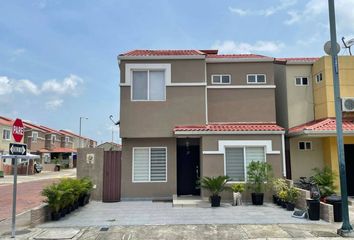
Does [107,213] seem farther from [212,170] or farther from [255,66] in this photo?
[255,66]

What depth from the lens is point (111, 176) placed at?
15.9 meters

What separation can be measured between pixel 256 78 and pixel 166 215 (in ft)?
28.7

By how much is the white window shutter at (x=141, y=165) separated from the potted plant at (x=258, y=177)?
5.00 metres

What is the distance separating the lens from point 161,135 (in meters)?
15.9

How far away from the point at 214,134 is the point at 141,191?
459 cm

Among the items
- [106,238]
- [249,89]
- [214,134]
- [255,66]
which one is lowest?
[106,238]

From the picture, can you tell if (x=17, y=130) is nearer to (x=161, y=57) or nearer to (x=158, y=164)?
(x=158, y=164)

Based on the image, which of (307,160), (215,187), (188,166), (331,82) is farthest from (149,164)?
(331,82)

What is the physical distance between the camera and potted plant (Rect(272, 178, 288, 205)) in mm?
13891

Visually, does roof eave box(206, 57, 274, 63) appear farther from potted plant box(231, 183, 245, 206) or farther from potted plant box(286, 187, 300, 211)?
potted plant box(286, 187, 300, 211)

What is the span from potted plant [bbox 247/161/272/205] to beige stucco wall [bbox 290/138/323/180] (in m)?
2.56

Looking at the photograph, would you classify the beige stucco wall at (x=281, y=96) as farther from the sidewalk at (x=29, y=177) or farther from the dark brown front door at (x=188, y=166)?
the sidewalk at (x=29, y=177)

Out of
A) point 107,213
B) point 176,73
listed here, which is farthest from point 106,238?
point 176,73

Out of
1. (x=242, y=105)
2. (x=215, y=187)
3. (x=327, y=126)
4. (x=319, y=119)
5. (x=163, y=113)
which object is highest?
(x=242, y=105)
